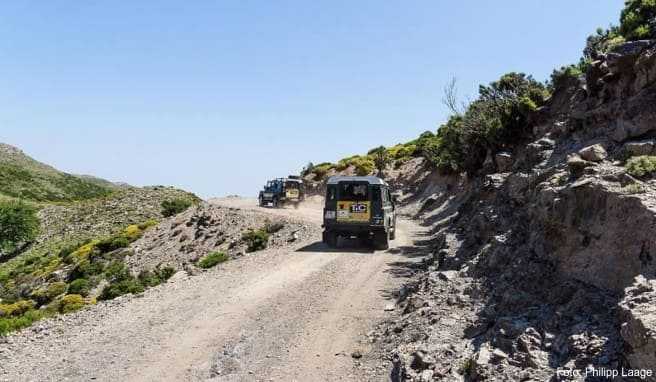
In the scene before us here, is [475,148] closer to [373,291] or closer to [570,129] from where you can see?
[570,129]

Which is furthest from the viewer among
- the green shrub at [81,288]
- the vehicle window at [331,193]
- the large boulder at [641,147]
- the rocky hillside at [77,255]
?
the green shrub at [81,288]

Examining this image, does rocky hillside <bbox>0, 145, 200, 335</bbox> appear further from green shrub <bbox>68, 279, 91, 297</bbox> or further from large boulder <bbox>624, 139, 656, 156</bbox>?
large boulder <bbox>624, 139, 656, 156</bbox>

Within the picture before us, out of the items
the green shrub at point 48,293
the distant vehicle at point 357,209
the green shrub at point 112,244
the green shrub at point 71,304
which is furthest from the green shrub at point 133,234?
the distant vehicle at point 357,209

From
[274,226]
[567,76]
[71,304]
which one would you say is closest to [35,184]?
[71,304]

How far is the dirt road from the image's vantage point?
977cm

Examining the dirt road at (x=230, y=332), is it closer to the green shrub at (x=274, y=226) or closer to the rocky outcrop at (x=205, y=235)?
the rocky outcrop at (x=205, y=235)

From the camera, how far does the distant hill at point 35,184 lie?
9950cm

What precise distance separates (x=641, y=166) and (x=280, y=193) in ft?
120

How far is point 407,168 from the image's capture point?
6081 cm

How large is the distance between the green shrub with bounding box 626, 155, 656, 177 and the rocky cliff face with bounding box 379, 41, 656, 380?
17cm

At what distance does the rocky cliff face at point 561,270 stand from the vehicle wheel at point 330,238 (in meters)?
6.62

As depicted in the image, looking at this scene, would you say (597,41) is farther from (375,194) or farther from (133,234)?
(133,234)

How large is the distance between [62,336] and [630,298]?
13.4 meters

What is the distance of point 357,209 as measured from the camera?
815 inches
